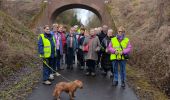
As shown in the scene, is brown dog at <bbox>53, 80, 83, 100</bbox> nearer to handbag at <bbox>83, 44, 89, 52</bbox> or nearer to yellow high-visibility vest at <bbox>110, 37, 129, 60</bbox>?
yellow high-visibility vest at <bbox>110, 37, 129, 60</bbox>

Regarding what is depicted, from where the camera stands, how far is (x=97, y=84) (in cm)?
1302

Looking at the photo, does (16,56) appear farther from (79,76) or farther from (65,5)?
(65,5)

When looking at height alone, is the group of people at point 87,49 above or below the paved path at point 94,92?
above

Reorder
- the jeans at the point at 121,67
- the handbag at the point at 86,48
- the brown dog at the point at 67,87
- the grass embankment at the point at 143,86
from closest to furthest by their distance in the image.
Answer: the brown dog at the point at 67,87 < the grass embankment at the point at 143,86 < the jeans at the point at 121,67 < the handbag at the point at 86,48

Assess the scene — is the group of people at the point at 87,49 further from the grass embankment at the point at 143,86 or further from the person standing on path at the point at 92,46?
the grass embankment at the point at 143,86

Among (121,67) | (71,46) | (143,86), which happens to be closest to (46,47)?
(121,67)

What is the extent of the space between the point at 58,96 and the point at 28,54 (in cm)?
752

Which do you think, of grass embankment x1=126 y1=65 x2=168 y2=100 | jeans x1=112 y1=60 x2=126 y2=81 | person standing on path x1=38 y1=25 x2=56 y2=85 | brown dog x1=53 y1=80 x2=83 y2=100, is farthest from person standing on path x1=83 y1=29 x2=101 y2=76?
brown dog x1=53 y1=80 x2=83 y2=100

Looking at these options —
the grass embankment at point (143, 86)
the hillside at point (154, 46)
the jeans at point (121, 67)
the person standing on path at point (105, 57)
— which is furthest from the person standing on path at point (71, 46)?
the jeans at point (121, 67)

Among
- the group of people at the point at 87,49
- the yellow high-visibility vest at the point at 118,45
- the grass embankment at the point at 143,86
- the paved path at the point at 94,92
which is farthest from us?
the yellow high-visibility vest at the point at 118,45

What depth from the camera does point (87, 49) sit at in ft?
46.3

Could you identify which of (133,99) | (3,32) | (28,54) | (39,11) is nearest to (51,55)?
(133,99)

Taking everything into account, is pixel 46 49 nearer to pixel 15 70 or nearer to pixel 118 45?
pixel 118 45

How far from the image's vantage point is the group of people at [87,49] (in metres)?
12.3
